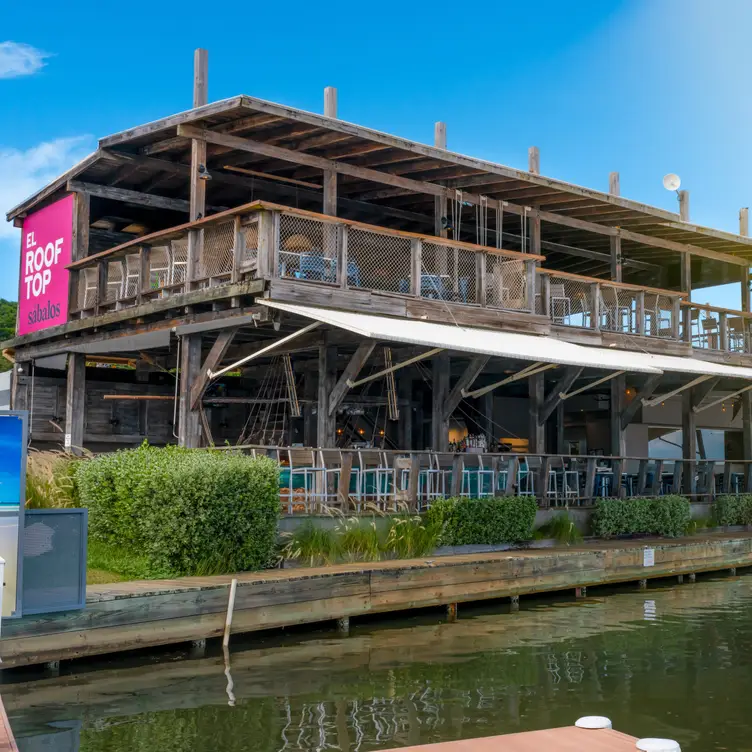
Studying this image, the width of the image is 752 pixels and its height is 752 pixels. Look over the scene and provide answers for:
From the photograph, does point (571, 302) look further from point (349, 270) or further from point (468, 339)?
point (349, 270)

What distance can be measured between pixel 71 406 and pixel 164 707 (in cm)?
1066

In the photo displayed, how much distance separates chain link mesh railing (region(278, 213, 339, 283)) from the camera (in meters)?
14.2

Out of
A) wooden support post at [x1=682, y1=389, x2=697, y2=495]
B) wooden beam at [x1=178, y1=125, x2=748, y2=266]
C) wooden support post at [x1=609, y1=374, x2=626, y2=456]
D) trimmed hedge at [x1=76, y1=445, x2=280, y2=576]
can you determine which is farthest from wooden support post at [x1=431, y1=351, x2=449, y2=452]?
wooden support post at [x1=682, y1=389, x2=697, y2=495]

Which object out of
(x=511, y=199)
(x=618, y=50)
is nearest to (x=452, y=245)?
(x=511, y=199)

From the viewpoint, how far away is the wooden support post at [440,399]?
17125 millimetres

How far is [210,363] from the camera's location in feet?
47.7

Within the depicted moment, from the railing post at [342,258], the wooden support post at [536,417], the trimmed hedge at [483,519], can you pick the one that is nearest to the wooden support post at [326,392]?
the railing post at [342,258]

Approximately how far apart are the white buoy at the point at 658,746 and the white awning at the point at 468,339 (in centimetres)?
863

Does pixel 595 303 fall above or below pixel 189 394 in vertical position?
above

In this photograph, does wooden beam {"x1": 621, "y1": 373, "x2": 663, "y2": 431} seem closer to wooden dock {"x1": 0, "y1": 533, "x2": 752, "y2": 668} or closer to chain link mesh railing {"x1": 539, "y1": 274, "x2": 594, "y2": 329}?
chain link mesh railing {"x1": 539, "y1": 274, "x2": 594, "y2": 329}

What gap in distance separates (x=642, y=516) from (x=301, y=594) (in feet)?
27.4

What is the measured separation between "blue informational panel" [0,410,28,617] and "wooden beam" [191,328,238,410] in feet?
18.7

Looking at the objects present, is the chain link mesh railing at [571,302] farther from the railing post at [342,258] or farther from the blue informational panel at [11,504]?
the blue informational panel at [11,504]

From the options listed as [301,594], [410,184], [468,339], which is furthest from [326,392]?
[301,594]
